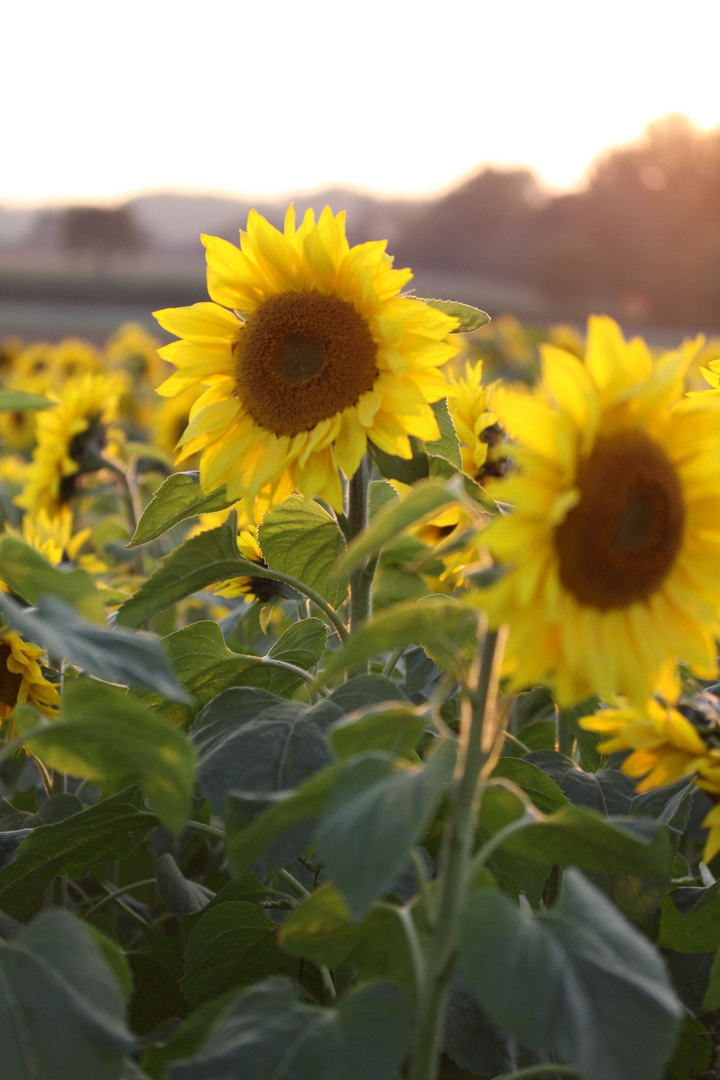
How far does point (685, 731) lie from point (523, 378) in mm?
6969

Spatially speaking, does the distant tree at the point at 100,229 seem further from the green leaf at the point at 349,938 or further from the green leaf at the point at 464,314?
the green leaf at the point at 349,938

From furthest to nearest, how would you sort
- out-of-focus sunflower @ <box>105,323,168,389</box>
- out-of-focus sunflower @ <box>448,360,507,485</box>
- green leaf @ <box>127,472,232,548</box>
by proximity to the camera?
out-of-focus sunflower @ <box>105,323,168,389</box> < out-of-focus sunflower @ <box>448,360,507,485</box> < green leaf @ <box>127,472,232,548</box>

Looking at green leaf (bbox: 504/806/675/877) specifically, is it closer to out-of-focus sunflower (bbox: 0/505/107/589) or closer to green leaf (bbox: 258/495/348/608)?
green leaf (bbox: 258/495/348/608)

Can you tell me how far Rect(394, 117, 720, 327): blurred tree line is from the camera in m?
23.0

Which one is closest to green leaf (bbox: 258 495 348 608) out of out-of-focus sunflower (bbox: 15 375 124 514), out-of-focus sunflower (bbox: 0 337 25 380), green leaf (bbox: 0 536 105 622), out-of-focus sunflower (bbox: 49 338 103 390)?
green leaf (bbox: 0 536 105 622)

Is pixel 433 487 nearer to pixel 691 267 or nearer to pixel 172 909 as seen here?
pixel 172 909

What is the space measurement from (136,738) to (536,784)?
0.46 meters

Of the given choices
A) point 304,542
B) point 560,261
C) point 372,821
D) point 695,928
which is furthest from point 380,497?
point 560,261

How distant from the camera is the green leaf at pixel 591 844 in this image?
28.2 inches

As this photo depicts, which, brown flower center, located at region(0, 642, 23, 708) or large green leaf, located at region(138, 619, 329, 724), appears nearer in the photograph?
large green leaf, located at region(138, 619, 329, 724)

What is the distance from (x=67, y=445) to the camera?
2.30m

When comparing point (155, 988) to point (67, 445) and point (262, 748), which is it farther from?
point (67, 445)

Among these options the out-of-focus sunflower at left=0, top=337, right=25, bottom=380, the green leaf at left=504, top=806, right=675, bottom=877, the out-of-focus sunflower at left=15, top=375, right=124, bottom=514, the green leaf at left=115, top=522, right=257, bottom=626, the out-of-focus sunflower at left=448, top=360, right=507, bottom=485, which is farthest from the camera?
the out-of-focus sunflower at left=0, top=337, right=25, bottom=380

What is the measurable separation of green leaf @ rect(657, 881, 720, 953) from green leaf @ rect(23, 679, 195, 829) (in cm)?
58
